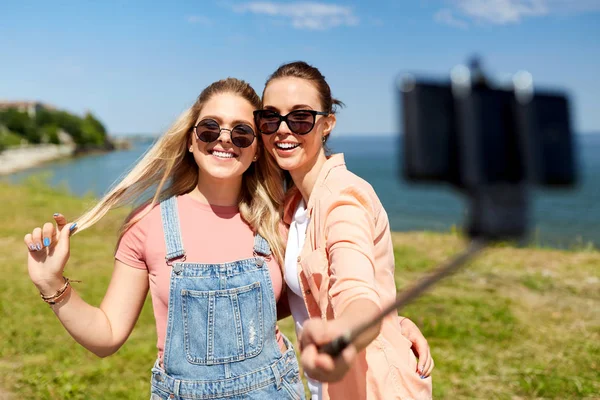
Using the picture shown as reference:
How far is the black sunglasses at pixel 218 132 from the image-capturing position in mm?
2410

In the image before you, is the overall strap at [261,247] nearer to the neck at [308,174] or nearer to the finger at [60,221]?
the neck at [308,174]

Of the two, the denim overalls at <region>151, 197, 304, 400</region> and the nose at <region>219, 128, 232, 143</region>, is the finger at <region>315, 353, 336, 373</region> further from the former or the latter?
the nose at <region>219, 128, 232, 143</region>

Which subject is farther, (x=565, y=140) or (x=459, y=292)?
(x=459, y=292)

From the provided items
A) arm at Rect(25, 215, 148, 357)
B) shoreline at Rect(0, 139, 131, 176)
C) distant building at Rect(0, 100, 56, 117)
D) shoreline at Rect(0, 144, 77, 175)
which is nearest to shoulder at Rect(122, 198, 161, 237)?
arm at Rect(25, 215, 148, 357)

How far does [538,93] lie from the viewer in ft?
3.01

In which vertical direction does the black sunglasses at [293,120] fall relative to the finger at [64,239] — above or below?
above

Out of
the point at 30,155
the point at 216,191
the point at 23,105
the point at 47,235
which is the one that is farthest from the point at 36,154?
the point at 47,235

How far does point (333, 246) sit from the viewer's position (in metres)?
1.86

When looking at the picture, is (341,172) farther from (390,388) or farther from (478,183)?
(478,183)

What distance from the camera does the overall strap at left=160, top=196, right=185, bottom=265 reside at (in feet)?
7.41

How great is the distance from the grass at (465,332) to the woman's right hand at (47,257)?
2.01ft

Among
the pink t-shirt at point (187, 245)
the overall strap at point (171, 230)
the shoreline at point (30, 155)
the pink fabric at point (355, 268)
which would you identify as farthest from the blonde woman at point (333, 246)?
the shoreline at point (30, 155)

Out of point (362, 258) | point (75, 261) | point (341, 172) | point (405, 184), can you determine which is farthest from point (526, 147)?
point (75, 261)

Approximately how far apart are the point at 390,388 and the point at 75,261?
6.16m
